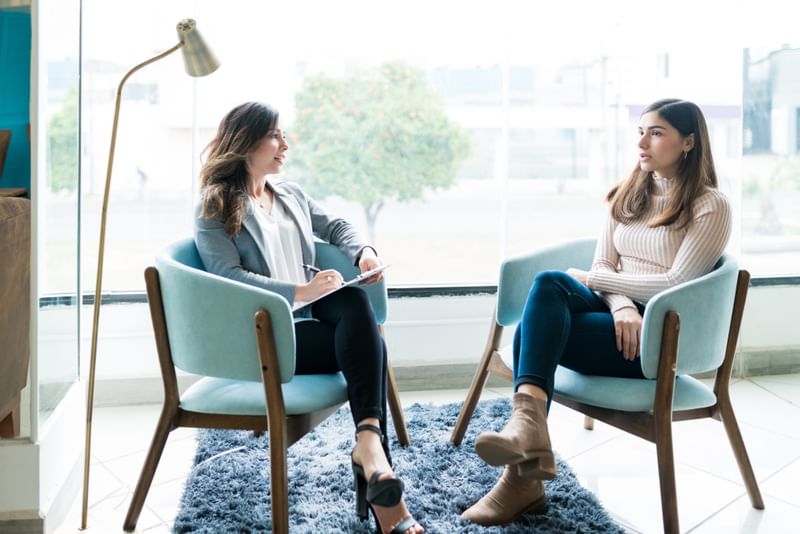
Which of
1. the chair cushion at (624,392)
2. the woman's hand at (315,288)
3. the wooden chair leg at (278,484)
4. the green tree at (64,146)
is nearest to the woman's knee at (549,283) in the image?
the chair cushion at (624,392)

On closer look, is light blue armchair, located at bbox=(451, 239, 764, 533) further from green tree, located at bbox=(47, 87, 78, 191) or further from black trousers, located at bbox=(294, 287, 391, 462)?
green tree, located at bbox=(47, 87, 78, 191)

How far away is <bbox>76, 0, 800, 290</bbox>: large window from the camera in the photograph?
3.35 meters

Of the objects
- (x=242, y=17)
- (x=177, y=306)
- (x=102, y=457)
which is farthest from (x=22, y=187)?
(x=242, y=17)

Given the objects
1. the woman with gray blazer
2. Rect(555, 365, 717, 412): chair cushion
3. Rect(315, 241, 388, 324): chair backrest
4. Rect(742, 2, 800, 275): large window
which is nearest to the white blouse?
the woman with gray blazer

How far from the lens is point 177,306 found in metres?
2.08

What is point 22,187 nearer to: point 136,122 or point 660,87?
point 136,122

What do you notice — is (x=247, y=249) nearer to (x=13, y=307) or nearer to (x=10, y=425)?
(x=13, y=307)

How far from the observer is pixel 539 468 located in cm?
201

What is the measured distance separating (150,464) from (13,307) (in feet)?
1.91

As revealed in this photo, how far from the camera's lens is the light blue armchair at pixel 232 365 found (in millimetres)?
1973

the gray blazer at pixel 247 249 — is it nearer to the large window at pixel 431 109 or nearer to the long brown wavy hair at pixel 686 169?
the large window at pixel 431 109

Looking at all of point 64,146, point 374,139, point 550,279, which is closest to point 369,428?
point 550,279

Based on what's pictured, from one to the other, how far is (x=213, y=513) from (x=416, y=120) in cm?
244

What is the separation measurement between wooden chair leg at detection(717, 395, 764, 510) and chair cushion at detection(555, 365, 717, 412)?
46 mm
